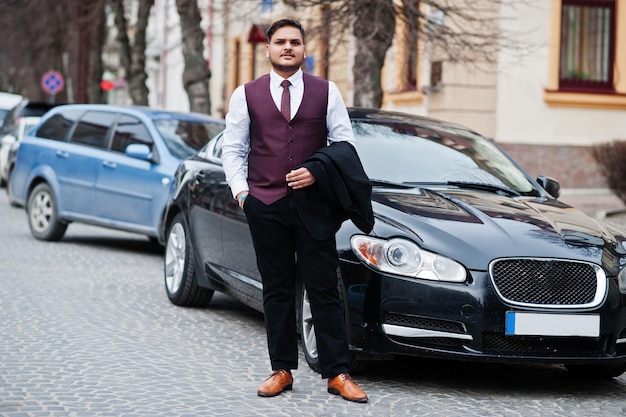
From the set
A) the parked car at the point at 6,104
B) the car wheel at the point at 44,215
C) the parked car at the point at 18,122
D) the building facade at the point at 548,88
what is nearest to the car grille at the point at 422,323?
the car wheel at the point at 44,215

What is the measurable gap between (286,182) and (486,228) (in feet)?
3.77

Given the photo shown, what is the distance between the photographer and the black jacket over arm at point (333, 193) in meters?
5.59

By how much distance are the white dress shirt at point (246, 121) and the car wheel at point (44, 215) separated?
26.3ft

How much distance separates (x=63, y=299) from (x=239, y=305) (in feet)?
4.40

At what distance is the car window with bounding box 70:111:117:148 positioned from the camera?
43.8 feet

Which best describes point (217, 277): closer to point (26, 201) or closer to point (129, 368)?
point (129, 368)

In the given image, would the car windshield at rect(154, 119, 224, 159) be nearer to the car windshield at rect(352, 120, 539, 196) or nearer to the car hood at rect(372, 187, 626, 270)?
the car windshield at rect(352, 120, 539, 196)

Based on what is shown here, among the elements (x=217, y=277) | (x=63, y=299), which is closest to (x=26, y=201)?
(x=63, y=299)

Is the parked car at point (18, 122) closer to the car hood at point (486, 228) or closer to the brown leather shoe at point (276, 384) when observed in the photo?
the car hood at point (486, 228)

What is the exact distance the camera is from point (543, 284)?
594cm

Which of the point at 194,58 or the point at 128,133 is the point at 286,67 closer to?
the point at 128,133

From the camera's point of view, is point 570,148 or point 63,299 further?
point 570,148

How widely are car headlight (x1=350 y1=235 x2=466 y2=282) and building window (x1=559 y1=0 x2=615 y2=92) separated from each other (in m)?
17.3

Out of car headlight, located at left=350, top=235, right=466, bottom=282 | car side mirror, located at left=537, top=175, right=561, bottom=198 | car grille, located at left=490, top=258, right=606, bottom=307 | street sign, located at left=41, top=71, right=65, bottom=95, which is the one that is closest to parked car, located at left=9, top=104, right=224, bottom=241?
car side mirror, located at left=537, top=175, right=561, bottom=198
